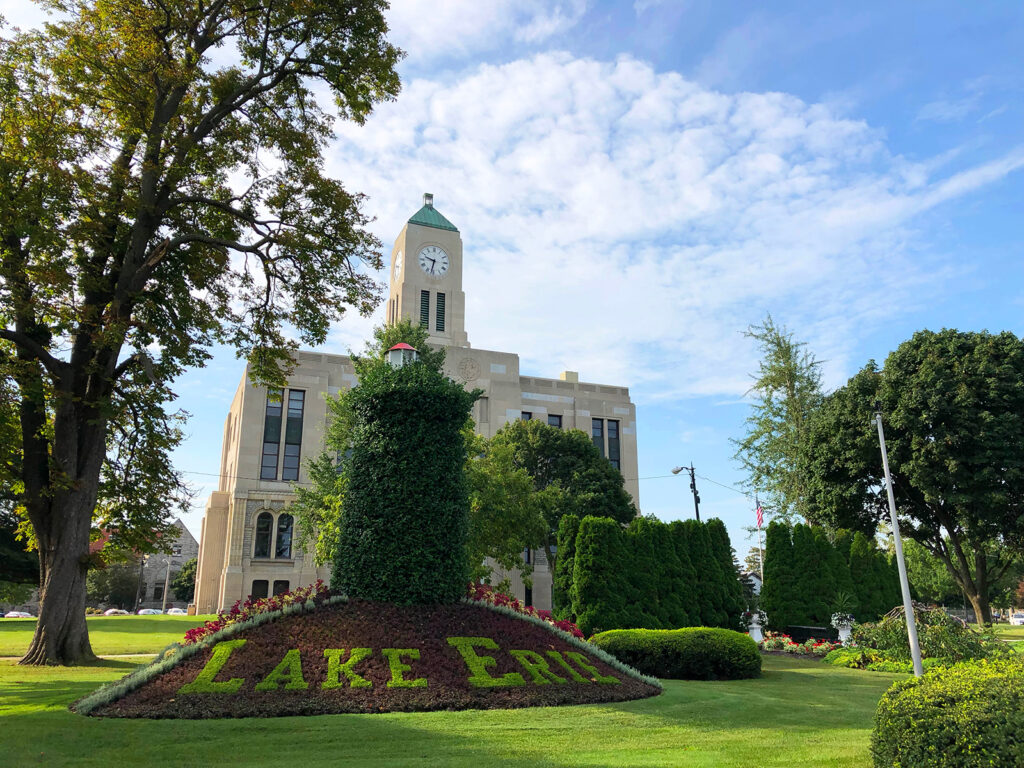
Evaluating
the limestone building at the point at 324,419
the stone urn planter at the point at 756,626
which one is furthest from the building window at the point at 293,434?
the stone urn planter at the point at 756,626

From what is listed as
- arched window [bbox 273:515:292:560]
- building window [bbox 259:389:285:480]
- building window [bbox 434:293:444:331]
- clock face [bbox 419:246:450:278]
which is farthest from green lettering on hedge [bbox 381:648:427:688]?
A: clock face [bbox 419:246:450:278]

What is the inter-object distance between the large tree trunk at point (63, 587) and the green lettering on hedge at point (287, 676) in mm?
9350

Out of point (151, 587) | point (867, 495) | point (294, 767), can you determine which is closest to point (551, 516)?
point (867, 495)

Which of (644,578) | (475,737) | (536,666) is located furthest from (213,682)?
(644,578)

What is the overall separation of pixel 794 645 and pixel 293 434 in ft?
111

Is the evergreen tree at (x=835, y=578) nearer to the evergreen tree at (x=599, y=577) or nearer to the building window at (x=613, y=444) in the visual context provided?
the evergreen tree at (x=599, y=577)

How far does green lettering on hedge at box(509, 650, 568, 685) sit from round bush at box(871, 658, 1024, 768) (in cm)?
548

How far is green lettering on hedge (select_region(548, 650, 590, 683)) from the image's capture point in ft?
38.1

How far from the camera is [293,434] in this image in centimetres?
4644

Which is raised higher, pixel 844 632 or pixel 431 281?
pixel 431 281

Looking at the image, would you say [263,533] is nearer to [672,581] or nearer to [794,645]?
[672,581]

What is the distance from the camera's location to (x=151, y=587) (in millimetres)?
92000

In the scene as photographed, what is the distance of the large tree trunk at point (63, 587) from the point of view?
54.4ft

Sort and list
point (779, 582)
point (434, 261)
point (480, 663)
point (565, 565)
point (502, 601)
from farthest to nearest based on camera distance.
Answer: point (434, 261), point (779, 582), point (565, 565), point (502, 601), point (480, 663)
